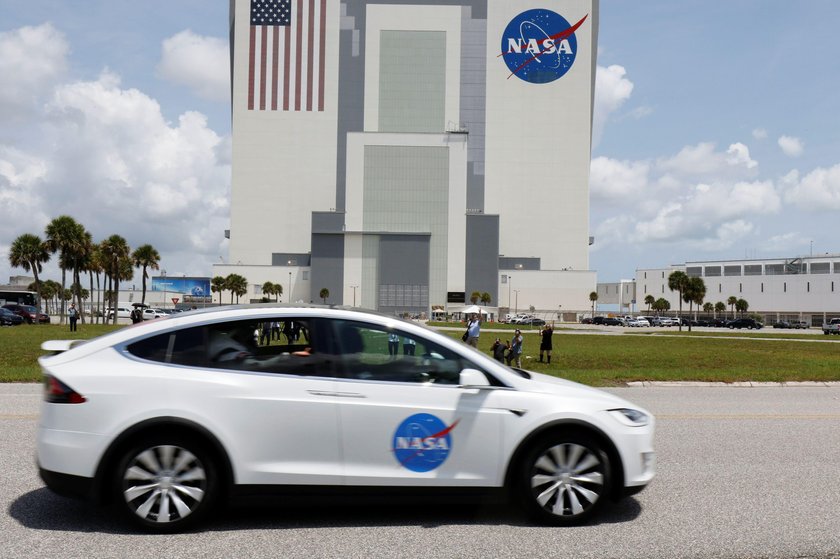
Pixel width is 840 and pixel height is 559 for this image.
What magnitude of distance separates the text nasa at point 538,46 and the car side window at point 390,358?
123367 mm

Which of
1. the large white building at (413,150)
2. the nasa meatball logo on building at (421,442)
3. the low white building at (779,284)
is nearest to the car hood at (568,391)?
the nasa meatball logo on building at (421,442)

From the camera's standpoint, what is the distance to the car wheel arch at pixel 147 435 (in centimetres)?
525

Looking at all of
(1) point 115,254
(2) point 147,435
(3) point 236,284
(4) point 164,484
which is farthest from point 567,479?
(3) point 236,284

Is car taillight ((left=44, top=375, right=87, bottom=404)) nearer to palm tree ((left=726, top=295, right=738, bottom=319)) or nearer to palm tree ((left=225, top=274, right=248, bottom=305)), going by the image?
palm tree ((left=225, top=274, right=248, bottom=305))

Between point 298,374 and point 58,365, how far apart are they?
177cm

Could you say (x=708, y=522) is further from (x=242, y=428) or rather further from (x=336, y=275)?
(x=336, y=275)

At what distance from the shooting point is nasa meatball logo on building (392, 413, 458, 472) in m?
5.46

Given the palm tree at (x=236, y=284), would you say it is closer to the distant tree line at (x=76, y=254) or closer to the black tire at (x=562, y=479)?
the distant tree line at (x=76, y=254)

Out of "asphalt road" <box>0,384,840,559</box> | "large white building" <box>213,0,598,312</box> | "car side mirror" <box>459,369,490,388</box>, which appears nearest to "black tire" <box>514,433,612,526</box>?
"asphalt road" <box>0,384,840,559</box>

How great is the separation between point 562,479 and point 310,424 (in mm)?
1937

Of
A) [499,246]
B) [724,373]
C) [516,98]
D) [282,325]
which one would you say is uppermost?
[516,98]

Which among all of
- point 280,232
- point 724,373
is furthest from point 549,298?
point 724,373

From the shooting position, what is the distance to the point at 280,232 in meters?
128

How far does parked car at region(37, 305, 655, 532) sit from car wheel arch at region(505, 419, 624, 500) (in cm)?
1
